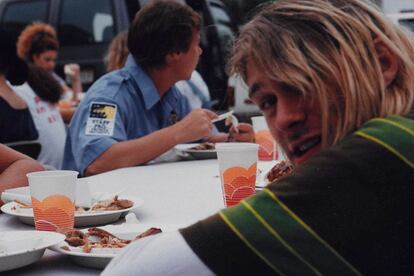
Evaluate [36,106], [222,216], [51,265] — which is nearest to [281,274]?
[222,216]

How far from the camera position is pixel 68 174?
1733 mm

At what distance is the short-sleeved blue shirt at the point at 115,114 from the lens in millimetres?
3033

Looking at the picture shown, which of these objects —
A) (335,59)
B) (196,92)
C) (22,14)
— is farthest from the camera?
(22,14)

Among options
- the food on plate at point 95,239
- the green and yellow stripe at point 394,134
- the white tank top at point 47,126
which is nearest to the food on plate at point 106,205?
the food on plate at point 95,239

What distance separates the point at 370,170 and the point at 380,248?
114 mm

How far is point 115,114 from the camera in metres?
3.17

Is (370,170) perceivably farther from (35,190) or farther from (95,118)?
(95,118)

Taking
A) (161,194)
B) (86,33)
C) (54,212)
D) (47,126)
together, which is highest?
(54,212)

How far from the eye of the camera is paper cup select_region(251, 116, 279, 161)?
3145mm

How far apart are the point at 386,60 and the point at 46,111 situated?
3.98m

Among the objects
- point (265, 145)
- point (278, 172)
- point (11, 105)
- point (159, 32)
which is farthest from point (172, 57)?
point (278, 172)

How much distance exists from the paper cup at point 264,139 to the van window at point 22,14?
5540 mm

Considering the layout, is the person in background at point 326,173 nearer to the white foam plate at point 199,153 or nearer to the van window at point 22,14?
the white foam plate at point 199,153

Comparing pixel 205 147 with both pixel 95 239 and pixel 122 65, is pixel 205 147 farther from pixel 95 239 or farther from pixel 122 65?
pixel 122 65
